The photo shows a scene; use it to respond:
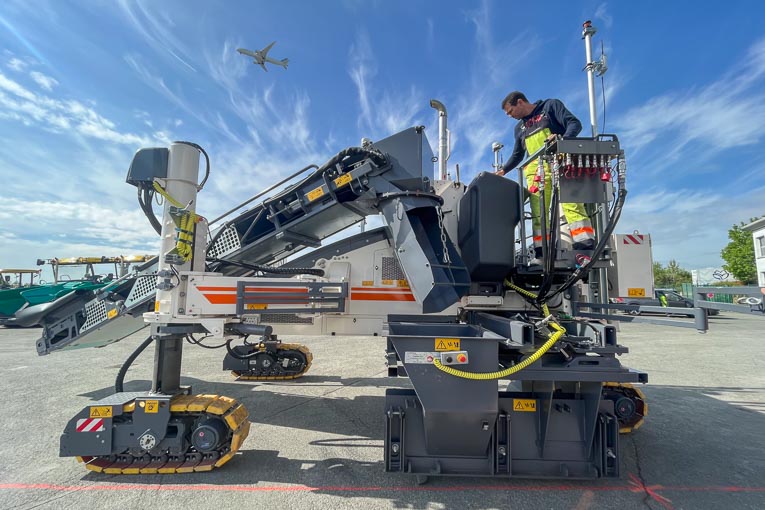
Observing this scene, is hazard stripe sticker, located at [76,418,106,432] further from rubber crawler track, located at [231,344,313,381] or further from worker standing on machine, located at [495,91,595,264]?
worker standing on machine, located at [495,91,595,264]

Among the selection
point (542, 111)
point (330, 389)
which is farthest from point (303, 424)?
point (542, 111)

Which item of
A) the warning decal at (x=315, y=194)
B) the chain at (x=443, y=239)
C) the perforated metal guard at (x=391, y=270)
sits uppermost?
the warning decal at (x=315, y=194)

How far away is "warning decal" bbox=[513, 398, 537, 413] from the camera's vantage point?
3131 mm

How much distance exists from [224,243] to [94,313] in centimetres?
194

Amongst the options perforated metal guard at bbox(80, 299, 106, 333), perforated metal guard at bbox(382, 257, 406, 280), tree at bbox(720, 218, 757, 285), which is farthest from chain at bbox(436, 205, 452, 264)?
tree at bbox(720, 218, 757, 285)

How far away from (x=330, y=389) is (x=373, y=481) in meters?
2.97

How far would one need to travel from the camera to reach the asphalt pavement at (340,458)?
2.93 meters

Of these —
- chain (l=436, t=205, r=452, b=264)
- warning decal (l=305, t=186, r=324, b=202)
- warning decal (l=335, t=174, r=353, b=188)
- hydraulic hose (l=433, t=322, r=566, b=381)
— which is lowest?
hydraulic hose (l=433, t=322, r=566, b=381)

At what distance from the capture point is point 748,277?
33.3m

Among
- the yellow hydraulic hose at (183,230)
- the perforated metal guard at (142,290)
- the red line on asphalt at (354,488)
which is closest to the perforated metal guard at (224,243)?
the perforated metal guard at (142,290)

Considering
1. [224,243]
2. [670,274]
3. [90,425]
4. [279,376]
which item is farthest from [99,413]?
[670,274]

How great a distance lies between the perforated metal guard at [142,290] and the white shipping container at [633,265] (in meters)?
5.17

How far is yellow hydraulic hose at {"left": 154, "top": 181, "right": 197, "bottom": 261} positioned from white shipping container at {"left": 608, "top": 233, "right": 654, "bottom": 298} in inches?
176

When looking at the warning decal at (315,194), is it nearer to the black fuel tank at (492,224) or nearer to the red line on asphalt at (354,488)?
the black fuel tank at (492,224)
